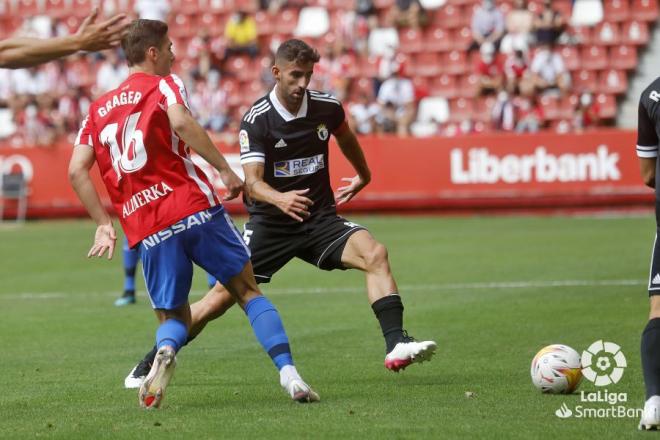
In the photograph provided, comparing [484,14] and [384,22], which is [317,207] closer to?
[484,14]

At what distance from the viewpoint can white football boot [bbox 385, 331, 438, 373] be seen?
8.02 meters

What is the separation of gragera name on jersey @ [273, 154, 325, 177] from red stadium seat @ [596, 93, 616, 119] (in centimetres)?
1849

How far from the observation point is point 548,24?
86.9ft

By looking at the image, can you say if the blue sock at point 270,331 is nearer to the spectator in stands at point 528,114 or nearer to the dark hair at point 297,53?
the dark hair at point 297,53

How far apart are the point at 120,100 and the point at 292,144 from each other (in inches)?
66.8

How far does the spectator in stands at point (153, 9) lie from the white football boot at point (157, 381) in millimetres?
24143

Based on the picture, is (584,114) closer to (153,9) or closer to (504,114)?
(504,114)

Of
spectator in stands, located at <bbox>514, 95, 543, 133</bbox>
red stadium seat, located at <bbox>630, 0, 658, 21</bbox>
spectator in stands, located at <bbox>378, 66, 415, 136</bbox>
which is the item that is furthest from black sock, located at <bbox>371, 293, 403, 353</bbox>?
red stadium seat, located at <bbox>630, 0, 658, 21</bbox>

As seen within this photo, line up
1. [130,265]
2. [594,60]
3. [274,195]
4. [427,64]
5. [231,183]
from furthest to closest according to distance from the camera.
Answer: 1. [427,64]
2. [594,60]
3. [130,265]
4. [274,195]
5. [231,183]

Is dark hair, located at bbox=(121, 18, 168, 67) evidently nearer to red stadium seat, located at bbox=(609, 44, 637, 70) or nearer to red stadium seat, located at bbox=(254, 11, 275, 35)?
red stadium seat, located at bbox=(609, 44, 637, 70)

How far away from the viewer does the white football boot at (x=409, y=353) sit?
8023 millimetres

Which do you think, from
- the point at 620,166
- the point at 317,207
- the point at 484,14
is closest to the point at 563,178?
the point at 620,166

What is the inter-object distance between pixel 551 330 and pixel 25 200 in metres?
19.3
